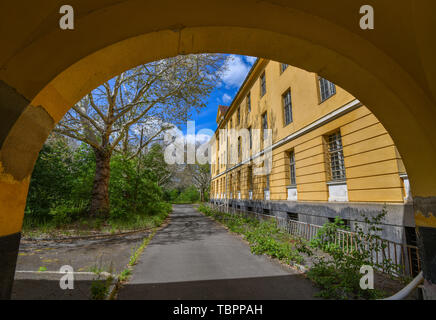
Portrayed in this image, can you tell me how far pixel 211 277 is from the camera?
5.00 metres

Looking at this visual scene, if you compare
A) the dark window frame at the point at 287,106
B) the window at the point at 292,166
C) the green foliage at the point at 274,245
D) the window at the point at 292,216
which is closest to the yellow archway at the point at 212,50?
the green foliage at the point at 274,245

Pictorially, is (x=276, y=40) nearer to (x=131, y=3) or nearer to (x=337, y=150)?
(x=131, y=3)

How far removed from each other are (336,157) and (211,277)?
24.9ft

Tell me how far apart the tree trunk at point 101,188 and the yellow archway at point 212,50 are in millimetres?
10683

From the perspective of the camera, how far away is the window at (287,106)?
13136 mm

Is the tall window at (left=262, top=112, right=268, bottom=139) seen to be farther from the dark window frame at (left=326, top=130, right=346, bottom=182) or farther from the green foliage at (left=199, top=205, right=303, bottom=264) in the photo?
the green foliage at (left=199, top=205, right=303, bottom=264)

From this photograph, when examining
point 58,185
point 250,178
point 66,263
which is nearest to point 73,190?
point 58,185

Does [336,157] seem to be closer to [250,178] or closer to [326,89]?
[326,89]

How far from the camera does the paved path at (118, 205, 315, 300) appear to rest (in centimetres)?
413

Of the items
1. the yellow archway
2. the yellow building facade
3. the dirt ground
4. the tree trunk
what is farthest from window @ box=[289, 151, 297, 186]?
the tree trunk

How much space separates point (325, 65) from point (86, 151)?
50.8ft

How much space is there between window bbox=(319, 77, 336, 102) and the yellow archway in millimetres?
7315

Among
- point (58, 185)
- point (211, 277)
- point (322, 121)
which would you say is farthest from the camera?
point (58, 185)
